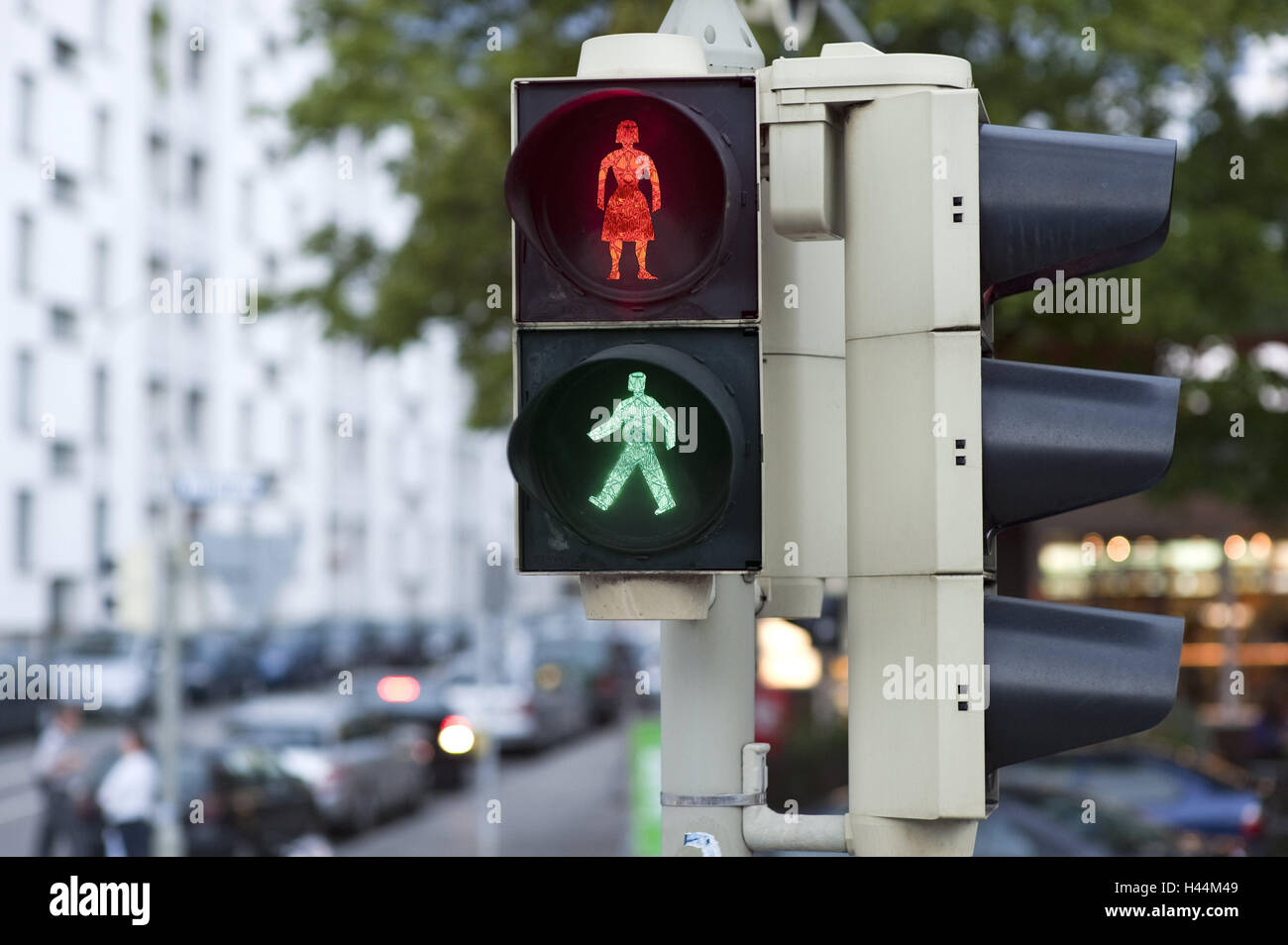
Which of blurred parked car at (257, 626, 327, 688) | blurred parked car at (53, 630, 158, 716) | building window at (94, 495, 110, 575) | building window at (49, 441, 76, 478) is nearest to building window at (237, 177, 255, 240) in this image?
building window at (94, 495, 110, 575)

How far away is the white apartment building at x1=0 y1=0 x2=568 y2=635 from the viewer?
40.0 meters

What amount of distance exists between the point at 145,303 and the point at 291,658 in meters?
10.0

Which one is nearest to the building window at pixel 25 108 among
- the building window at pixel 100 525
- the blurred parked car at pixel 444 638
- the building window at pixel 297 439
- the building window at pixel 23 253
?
the building window at pixel 23 253

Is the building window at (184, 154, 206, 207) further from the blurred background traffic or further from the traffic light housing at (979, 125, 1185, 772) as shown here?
the traffic light housing at (979, 125, 1185, 772)

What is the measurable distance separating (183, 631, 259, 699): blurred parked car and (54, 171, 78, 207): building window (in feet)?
35.6

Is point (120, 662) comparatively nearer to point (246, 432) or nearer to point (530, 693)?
point (530, 693)

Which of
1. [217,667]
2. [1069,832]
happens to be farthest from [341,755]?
[217,667]

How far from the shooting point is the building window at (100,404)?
142 ft

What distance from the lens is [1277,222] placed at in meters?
15.1

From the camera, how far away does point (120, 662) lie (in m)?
35.5

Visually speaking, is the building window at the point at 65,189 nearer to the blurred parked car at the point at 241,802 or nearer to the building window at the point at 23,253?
the building window at the point at 23,253

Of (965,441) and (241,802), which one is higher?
(965,441)
